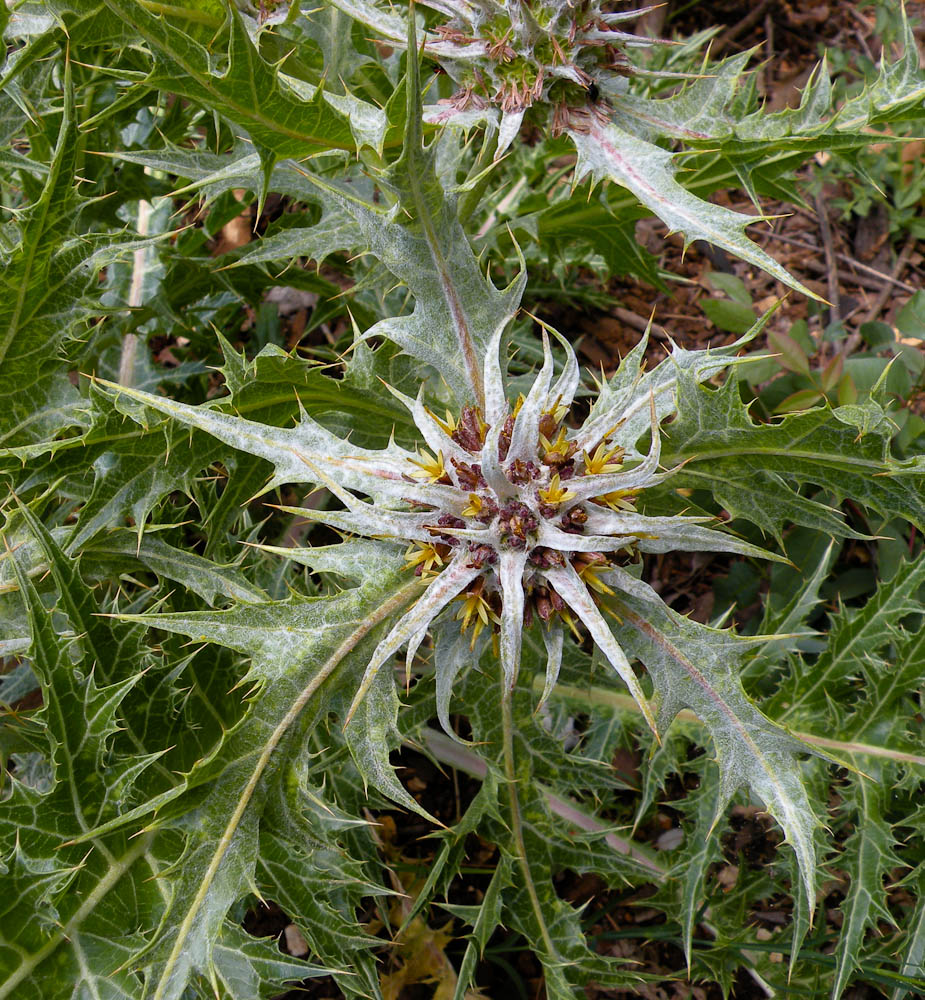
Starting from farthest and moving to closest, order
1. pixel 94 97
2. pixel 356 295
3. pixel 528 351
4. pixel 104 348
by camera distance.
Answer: pixel 528 351, pixel 356 295, pixel 104 348, pixel 94 97

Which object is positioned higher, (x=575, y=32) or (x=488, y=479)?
(x=575, y=32)

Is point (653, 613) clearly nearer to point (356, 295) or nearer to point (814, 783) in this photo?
point (814, 783)

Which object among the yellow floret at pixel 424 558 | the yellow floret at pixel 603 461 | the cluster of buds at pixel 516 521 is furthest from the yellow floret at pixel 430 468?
the yellow floret at pixel 603 461

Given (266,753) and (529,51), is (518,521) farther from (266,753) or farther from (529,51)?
(529,51)

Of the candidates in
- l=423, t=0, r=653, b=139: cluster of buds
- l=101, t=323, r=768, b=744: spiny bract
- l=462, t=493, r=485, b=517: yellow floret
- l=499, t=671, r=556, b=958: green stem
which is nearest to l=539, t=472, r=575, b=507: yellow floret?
l=101, t=323, r=768, b=744: spiny bract

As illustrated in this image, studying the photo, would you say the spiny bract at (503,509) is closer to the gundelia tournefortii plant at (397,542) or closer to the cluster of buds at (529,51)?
A: the gundelia tournefortii plant at (397,542)

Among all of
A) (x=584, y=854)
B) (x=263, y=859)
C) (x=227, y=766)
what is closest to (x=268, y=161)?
(x=227, y=766)
